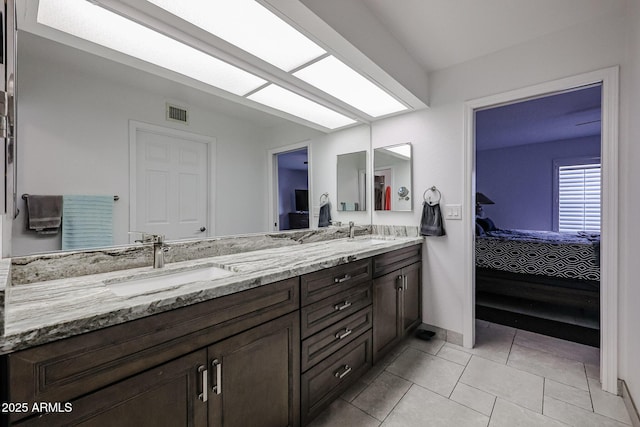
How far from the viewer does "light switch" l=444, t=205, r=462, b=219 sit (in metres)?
2.30

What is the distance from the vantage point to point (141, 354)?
828 millimetres

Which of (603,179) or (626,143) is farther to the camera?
(603,179)

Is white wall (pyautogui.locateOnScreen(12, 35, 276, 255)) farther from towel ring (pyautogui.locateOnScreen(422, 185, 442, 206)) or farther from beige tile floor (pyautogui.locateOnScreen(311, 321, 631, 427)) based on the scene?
towel ring (pyautogui.locateOnScreen(422, 185, 442, 206))

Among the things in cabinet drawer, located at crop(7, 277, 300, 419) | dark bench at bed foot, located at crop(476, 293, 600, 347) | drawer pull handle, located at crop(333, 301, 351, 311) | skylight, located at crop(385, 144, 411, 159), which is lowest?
dark bench at bed foot, located at crop(476, 293, 600, 347)

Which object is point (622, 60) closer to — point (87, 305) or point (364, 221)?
point (364, 221)

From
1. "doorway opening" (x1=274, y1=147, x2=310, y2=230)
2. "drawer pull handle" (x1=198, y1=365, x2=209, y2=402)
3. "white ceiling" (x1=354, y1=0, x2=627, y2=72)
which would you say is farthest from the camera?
"doorway opening" (x1=274, y1=147, x2=310, y2=230)

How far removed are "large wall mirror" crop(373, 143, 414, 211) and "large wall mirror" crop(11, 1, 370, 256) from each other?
4.25 ft

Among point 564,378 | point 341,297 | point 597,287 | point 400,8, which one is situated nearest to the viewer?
point 341,297

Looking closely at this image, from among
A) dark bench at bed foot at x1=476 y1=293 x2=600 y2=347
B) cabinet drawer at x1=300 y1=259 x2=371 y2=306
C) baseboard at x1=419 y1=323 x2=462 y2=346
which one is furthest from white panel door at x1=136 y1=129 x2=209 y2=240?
dark bench at bed foot at x1=476 y1=293 x2=600 y2=347

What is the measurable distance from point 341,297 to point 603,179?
1838 mm

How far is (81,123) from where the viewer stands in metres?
1.16

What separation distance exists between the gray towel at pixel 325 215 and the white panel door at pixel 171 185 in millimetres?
1078

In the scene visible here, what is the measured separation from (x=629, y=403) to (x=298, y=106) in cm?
277

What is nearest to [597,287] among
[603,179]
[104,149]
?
[603,179]
